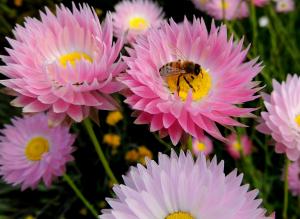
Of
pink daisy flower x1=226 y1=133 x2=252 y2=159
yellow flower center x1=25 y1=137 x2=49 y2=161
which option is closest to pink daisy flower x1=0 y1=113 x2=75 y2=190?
yellow flower center x1=25 y1=137 x2=49 y2=161

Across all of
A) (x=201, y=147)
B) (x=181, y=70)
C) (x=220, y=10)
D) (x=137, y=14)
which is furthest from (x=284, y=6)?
(x=181, y=70)

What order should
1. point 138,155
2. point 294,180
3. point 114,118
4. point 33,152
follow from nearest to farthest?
point 33,152 < point 294,180 < point 138,155 < point 114,118

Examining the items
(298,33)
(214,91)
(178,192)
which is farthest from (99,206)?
(298,33)

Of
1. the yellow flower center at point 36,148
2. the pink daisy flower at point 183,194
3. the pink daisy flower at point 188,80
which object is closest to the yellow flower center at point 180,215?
the pink daisy flower at point 183,194

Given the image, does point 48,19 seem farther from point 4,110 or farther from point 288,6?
point 288,6

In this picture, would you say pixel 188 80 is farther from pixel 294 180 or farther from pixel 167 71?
pixel 294 180

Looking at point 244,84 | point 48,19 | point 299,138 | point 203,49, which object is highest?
point 48,19

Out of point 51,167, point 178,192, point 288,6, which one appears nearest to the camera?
point 178,192
